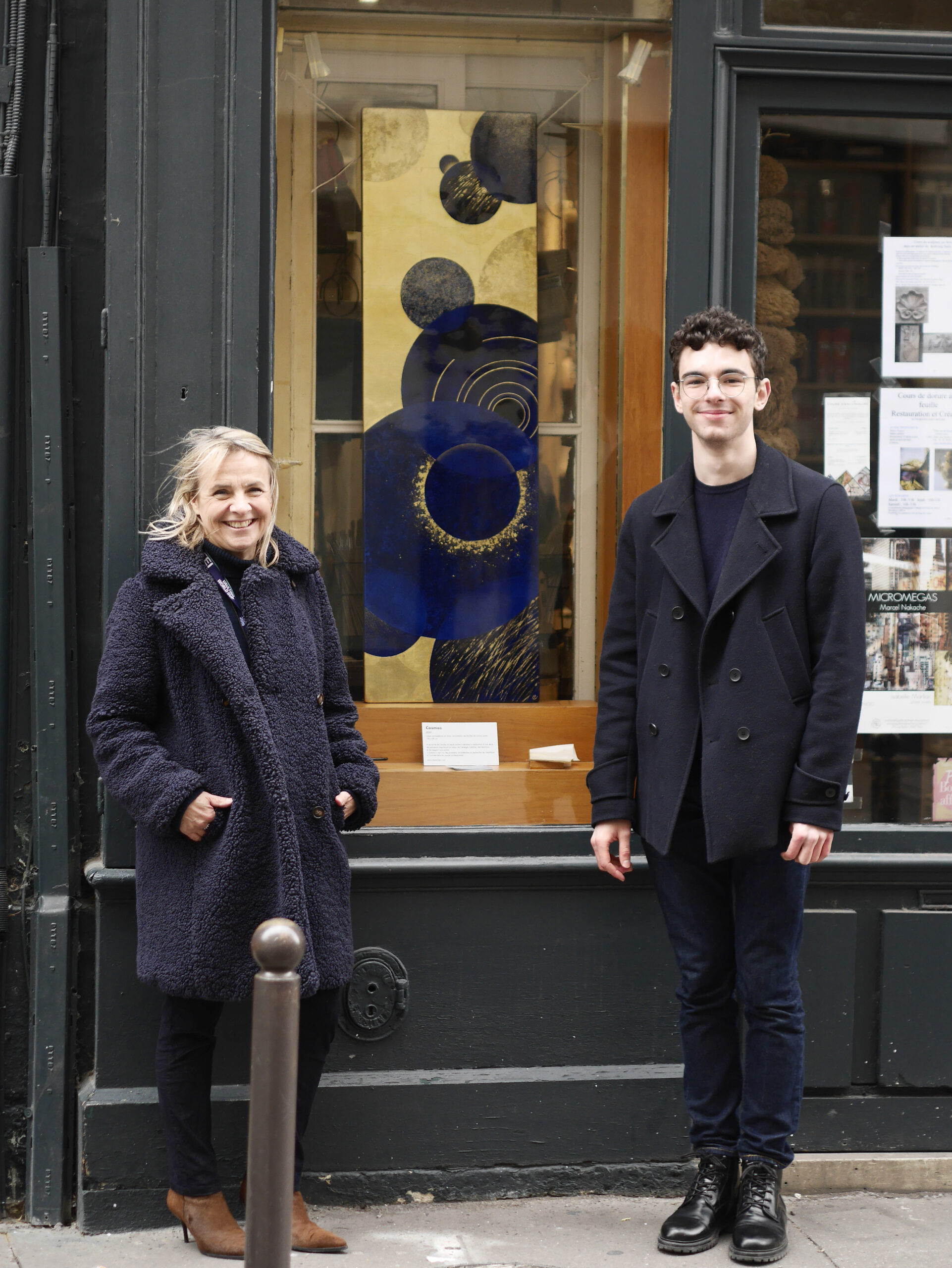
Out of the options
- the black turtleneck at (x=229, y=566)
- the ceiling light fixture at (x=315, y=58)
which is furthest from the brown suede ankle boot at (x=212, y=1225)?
the ceiling light fixture at (x=315, y=58)

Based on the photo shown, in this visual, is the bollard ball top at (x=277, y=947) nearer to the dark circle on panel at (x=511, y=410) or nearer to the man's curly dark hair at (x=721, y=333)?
the man's curly dark hair at (x=721, y=333)

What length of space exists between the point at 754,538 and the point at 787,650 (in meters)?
0.27

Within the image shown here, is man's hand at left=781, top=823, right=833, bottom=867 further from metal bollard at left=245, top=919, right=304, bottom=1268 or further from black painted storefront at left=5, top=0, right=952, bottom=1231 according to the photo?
metal bollard at left=245, top=919, right=304, bottom=1268

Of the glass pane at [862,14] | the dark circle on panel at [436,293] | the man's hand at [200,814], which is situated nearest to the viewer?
the man's hand at [200,814]

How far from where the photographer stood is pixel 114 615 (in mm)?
3191

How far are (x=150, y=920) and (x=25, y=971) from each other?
744mm

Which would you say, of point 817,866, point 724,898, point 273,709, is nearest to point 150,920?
point 273,709


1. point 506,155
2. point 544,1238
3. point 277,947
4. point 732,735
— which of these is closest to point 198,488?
point 732,735

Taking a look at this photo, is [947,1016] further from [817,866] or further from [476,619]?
[476,619]

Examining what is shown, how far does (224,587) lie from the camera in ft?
10.5

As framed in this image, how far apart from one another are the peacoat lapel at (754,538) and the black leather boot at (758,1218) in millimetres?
1364

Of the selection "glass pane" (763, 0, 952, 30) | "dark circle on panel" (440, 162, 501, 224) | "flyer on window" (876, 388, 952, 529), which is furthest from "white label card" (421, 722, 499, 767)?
"glass pane" (763, 0, 952, 30)

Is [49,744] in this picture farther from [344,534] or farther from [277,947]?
[277,947]

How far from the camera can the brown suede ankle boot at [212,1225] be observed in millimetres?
3217
